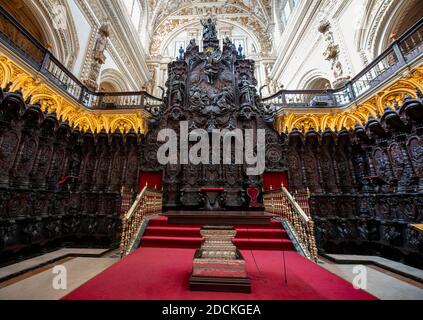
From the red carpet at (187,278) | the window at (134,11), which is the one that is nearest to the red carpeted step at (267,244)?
the red carpet at (187,278)

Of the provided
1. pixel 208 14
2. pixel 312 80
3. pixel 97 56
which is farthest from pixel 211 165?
pixel 208 14

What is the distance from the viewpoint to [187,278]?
2367 millimetres

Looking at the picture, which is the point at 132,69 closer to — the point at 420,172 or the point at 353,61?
the point at 353,61

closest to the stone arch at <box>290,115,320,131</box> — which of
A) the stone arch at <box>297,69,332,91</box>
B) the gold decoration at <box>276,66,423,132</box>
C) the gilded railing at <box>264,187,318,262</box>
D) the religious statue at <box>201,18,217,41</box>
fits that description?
the gold decoration at <box>276,66,423,132</box>

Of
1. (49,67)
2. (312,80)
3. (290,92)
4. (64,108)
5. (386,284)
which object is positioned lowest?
(386,284)

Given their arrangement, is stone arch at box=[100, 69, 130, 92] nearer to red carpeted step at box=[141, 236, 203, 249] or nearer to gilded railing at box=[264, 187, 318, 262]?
red carpeted step at box=[141, 236, 203, 249]

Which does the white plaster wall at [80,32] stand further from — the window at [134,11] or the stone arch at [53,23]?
the window at [134,11]

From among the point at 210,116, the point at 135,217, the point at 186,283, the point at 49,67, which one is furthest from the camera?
the point at 210,116

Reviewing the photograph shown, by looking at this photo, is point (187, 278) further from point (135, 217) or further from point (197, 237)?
point (135, 217)

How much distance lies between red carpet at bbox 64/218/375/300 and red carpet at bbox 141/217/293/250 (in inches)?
1.3

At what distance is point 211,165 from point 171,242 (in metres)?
4.66

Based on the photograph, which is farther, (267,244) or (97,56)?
(97,56)

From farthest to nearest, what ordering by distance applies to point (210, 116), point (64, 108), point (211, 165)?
point (210, 116) → point (211, 165) → point (64, 108)

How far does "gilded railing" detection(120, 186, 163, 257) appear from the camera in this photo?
388cm
